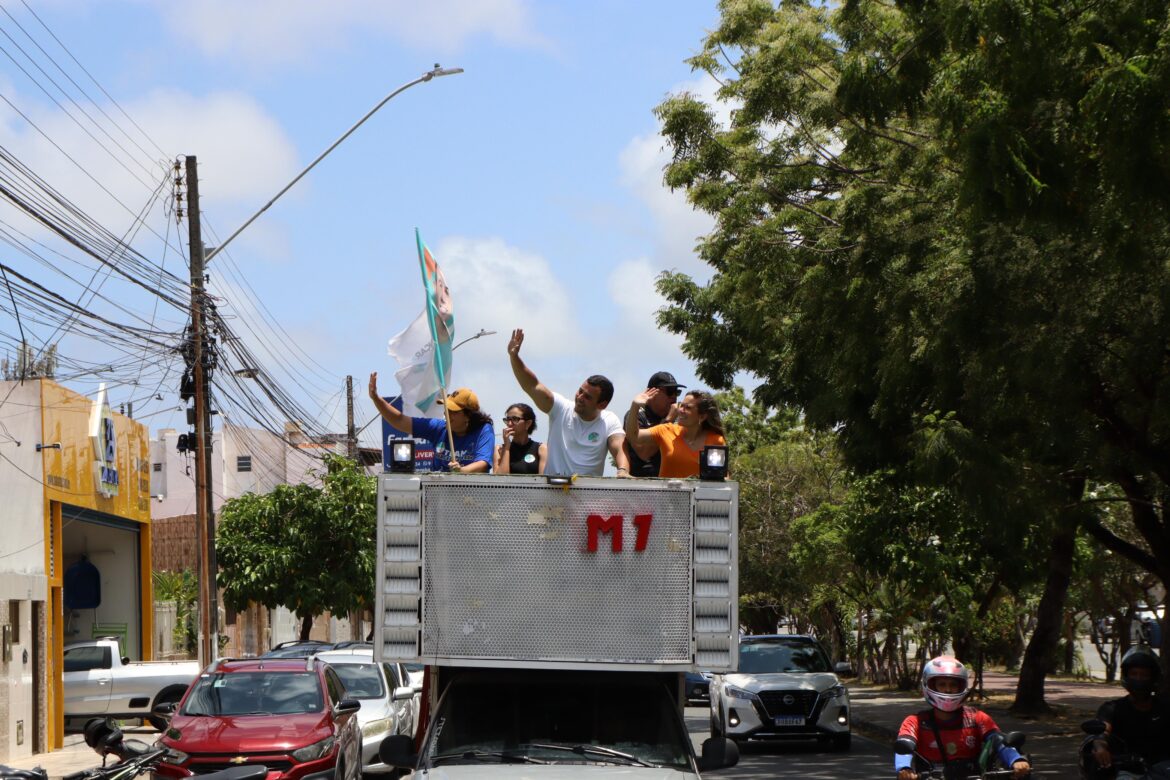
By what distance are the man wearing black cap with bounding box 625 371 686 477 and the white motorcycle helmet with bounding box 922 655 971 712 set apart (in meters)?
2.91

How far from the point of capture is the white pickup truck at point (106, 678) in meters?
26.7

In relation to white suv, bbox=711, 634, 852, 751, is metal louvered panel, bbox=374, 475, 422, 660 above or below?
above

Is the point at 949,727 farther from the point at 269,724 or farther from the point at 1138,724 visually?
the point at 269,724

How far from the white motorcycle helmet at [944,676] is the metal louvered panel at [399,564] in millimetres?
2810

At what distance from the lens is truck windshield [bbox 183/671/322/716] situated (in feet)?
48.2

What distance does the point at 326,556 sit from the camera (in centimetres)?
3509

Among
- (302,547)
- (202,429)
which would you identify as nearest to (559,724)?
(202,429)

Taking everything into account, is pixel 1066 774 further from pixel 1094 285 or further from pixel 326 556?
pixel 326 556

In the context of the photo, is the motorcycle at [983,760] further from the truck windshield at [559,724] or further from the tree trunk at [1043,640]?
the tree trunk at [1043,640]

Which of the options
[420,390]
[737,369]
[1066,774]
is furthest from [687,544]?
[737,369]

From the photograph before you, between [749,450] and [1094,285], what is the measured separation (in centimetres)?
3660

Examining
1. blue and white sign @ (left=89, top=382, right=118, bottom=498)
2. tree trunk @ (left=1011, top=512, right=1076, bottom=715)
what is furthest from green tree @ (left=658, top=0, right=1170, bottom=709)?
blue and white sign @ (left=89, top=382, right=118, bottom=498)

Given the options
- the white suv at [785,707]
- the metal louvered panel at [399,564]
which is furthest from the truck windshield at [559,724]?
the white suv at [785,707]

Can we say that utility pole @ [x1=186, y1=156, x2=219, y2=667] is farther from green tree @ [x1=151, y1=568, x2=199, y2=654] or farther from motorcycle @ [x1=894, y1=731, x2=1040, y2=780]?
green tree @ [x1=151, y1=568, x2=199, y2=654]
